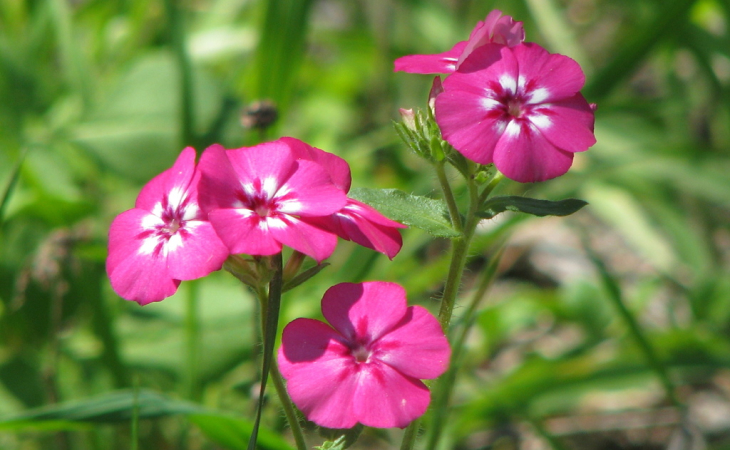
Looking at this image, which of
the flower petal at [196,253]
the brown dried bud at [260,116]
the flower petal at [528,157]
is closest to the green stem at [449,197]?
the flower petal at [528,157]

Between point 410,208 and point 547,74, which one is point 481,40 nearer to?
point 547,74

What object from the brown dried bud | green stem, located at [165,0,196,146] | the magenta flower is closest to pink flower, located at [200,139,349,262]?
the magenta flower

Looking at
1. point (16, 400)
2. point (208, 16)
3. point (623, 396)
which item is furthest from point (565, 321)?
point (208, 16)

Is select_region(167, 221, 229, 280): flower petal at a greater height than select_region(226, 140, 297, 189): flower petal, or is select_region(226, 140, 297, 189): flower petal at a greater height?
select_region(226, 140, 297, 189): flower petal

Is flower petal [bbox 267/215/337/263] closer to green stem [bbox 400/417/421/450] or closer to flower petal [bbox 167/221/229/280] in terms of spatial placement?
flower petal [bbox 167/221/229/280]

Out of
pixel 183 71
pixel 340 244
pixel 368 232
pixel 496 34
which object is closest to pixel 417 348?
pixel 368 232

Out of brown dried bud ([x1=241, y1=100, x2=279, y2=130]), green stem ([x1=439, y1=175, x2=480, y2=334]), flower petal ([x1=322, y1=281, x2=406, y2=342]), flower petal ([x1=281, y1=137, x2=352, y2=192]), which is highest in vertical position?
brown dried bud ([x1=241, y1=100, x2=279, y2=130])

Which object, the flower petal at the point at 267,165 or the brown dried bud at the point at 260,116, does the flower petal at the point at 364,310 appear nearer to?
the flower petal at the point at 267,165

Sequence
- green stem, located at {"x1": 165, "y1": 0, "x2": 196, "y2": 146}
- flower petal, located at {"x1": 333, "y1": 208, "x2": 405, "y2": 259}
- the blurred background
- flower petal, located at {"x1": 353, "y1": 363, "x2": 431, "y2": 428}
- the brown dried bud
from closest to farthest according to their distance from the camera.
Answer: flower petal, located at {"x1": 353, "y1": 363, "x2": 431, "y2": 428} < flower petal, located at {"x1": 333, "y1": 208, "x2": 405, "y2": 259} < the brown dried bud < the blurred background < green stem, located at {"x1": 165, "y1": 0, "x2": 196, "y2": 146}
